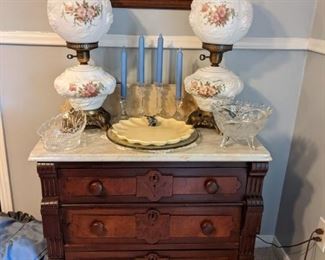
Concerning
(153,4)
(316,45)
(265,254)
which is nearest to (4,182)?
(153,4)

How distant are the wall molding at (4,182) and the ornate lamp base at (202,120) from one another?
0.84 metres

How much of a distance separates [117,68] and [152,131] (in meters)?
0.38

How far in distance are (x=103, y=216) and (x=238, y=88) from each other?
66 centimetres

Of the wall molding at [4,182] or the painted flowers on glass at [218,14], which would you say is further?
the wall molding at [4,182]

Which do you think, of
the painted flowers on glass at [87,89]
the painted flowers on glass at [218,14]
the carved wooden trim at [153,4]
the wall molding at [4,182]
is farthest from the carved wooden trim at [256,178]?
the wall molding at [4,182]

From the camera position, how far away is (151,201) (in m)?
1.17

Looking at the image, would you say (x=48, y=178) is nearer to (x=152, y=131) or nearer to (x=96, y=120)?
(x=96, y=120)

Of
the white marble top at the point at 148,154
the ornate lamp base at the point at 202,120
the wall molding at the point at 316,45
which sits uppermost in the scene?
the wall molding at the point at 316,45

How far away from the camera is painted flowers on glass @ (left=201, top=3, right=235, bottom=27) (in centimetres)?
114

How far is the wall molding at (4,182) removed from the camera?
1.55 m

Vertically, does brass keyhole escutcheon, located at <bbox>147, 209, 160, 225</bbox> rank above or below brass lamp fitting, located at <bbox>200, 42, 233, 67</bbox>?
below

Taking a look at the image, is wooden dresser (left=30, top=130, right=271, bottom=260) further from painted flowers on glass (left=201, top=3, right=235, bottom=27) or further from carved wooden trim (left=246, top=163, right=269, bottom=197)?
painted flowers on glass (left=201, top=3, right=235, bottom=27)

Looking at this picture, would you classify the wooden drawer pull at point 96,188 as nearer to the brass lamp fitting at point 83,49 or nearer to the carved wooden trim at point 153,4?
the brass lamp fitting at point 83,49

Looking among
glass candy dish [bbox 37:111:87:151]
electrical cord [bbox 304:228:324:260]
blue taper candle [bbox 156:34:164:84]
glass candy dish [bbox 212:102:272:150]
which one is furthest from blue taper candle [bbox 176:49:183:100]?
electrical cord [bbox 304:228:324:260]
